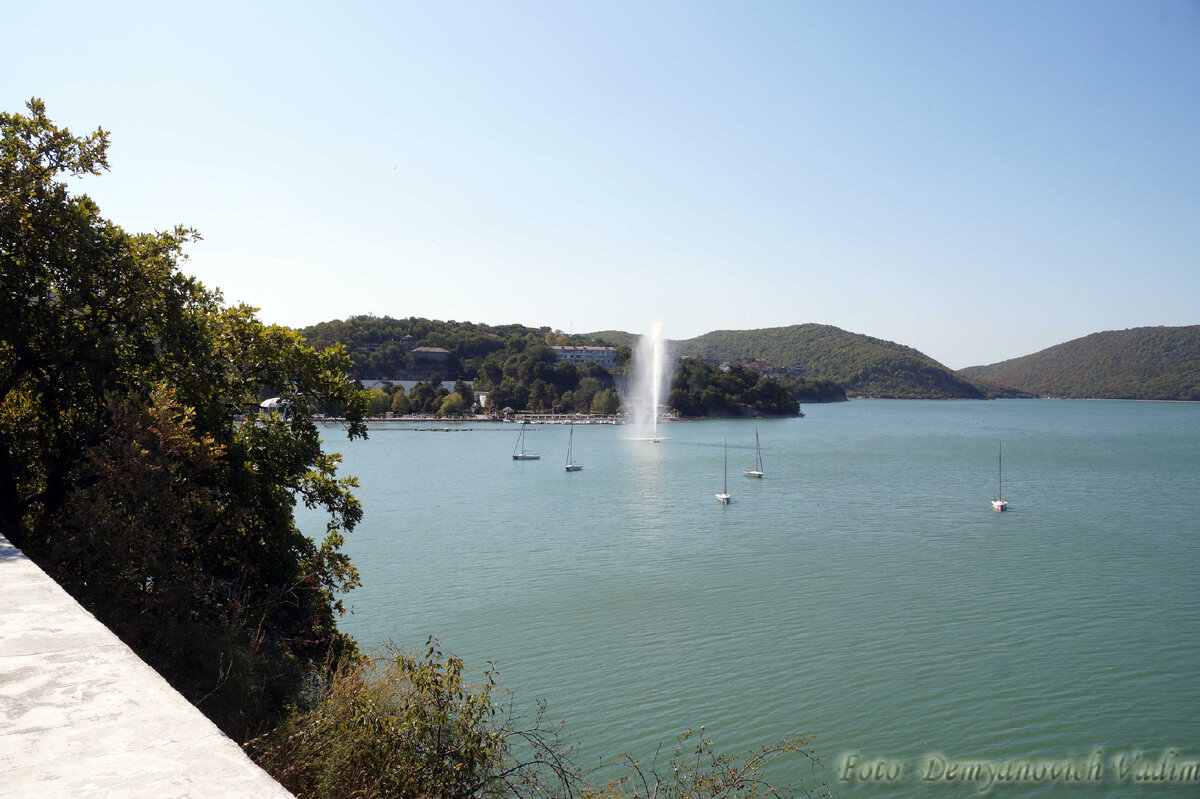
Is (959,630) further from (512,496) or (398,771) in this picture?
(512,496)

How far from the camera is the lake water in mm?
14703

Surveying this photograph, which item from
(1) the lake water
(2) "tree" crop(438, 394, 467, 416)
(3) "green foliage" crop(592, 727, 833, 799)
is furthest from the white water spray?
Result: (3) "green foliage" crop(592, 727, 833, 799)

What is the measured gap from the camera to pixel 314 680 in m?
9.66

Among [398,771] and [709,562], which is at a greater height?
[398,771]

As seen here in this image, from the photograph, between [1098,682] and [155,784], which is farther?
[1098,682]

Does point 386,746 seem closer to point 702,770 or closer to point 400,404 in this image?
point 702,770

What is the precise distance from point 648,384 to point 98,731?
125508 millimetres

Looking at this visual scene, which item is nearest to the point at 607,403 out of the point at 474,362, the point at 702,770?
the point at 474,362

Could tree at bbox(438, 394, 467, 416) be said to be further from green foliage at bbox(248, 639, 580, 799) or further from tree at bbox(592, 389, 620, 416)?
green foliage at bbox(248, 639, 580, 799)

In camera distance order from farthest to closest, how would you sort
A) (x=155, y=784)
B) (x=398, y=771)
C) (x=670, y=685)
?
(x=670, y=685) → (x=398, y=771) → (x=155, y=784)

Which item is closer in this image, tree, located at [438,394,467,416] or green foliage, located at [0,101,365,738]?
green foliage, located at [0,101,365,738]

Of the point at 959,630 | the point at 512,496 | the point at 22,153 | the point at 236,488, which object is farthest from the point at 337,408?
the point at 512,496

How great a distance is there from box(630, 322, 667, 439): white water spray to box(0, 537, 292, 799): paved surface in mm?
104065

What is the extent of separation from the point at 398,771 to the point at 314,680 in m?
3.75
